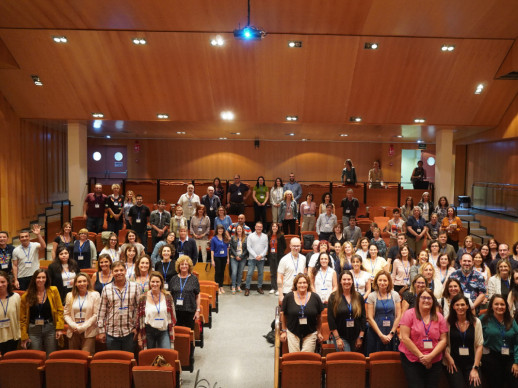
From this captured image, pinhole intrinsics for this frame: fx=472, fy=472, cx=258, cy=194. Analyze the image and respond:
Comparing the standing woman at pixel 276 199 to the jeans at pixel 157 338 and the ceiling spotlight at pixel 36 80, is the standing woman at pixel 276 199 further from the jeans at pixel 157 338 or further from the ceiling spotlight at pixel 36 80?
the jeans at pixel 157 338

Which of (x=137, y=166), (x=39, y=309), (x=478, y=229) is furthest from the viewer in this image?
(x=137, y=166)

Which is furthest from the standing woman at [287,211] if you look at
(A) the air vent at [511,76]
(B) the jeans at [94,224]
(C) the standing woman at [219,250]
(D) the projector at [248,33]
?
(A) the air vent at [511,76]

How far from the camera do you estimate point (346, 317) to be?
16.2 feet

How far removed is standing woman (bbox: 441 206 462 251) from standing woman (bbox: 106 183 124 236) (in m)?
6.56

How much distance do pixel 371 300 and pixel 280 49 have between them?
5.75m

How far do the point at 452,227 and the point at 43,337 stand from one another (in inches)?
292

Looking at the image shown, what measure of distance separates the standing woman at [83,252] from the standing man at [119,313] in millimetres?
2866

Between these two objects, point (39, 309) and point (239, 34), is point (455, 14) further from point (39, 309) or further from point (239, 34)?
point (39, 309)

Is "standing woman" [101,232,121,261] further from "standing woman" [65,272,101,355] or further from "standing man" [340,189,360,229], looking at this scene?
"standing man" [340,189,360,229]

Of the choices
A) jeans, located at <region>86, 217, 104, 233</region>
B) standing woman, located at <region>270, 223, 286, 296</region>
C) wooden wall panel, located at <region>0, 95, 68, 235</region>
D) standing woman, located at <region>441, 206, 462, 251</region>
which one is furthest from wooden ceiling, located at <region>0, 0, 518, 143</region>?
standing woman, located at <region>270, 223, 286, 296</region>

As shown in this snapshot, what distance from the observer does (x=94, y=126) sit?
12.8 m

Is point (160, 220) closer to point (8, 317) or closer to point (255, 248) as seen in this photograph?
point (255, 248)

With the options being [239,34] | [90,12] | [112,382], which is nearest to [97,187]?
[90,12]

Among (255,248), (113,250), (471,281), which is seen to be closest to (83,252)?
(113,250)
